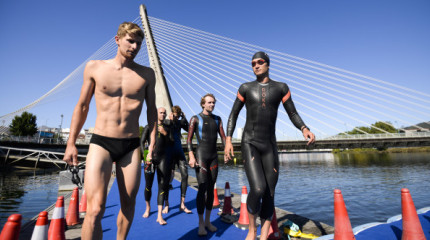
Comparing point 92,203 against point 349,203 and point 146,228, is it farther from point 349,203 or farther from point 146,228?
point 349,203

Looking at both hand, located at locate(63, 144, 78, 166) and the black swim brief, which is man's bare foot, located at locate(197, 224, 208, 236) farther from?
hand, located at locate(63, 144, 78, 166)

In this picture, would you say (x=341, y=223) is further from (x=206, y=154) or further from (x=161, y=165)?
(x=161, y=165)

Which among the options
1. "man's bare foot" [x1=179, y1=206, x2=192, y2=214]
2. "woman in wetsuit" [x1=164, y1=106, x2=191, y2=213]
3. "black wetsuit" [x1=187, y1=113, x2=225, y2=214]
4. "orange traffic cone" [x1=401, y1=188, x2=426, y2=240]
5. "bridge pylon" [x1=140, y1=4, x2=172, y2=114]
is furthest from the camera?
"bridge pylon" [x1=140, y1=4, x2=172, y2=114]

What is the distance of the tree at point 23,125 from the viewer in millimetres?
54812

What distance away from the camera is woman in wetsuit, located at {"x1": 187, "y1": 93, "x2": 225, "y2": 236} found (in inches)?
148

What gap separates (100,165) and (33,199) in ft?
37.5

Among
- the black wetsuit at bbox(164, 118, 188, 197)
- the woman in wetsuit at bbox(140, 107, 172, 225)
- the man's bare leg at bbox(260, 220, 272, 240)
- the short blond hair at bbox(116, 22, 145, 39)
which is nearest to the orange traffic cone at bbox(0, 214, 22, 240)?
the short blond hair at bbox(116, 22, 145, 39)

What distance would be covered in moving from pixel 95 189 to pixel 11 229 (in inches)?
22.8

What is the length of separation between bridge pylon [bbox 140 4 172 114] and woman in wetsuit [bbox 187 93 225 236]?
9.87 m

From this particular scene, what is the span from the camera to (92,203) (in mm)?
1970

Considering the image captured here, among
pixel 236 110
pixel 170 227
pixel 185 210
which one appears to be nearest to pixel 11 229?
pixel 236 110

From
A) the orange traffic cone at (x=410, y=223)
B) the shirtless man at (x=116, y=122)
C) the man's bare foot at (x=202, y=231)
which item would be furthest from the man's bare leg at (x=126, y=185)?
the orange traffic cone at (x=410, y=223)

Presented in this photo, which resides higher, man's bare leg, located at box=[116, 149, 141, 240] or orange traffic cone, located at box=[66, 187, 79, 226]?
man's bare leg, located at box=[116, 149, 141, 240]

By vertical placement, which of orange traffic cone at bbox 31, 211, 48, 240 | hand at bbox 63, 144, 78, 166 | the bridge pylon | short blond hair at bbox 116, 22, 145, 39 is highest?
the bridge pylon
